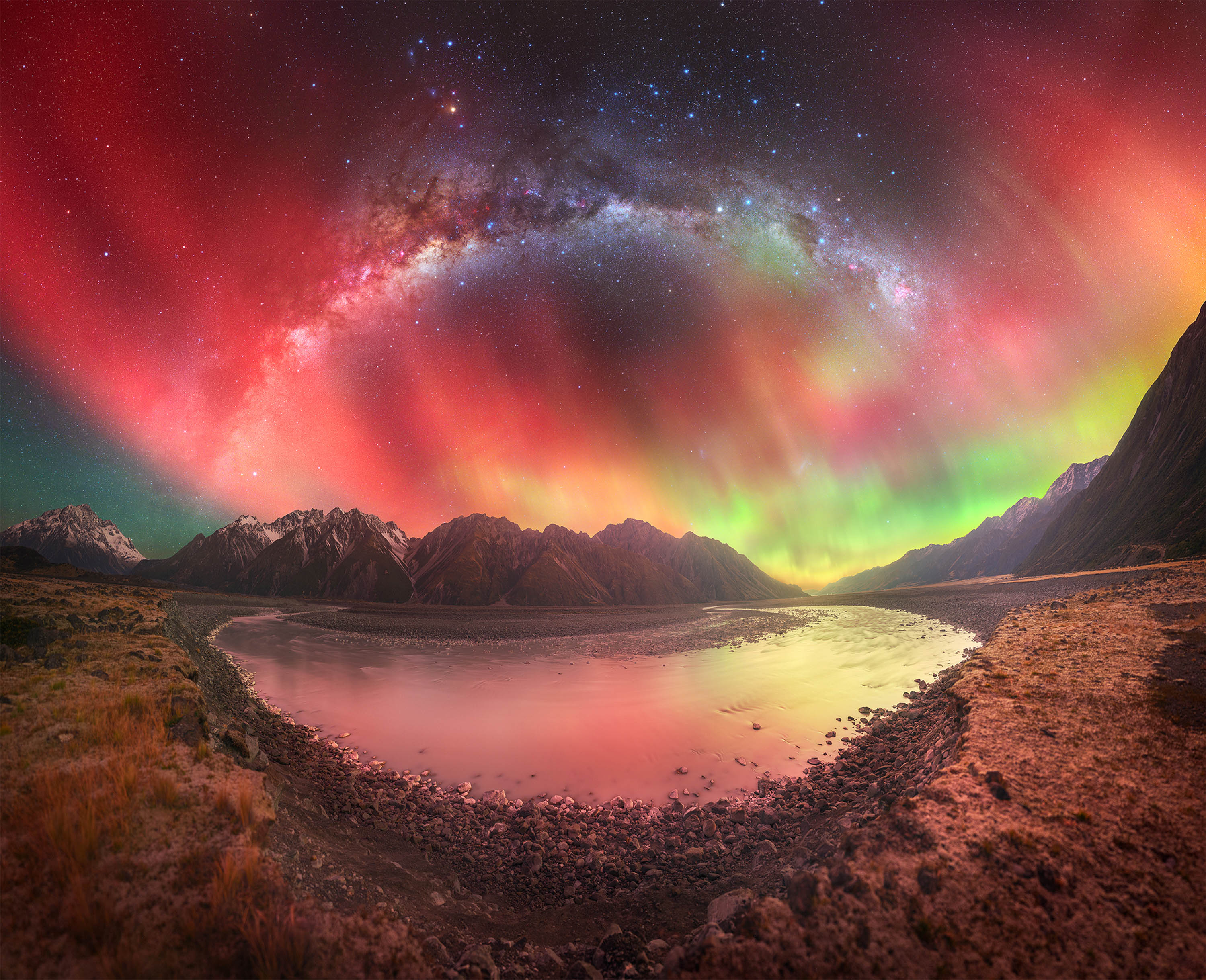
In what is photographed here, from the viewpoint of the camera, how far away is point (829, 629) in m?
38.2

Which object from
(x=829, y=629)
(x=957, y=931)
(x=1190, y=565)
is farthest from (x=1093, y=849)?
(x=1190, y=565)

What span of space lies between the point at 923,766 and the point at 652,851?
494 cm

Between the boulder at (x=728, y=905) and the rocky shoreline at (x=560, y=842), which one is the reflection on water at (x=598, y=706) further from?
the boulder at (x=728, y=905)

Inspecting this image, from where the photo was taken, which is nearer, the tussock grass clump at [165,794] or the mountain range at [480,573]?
the tussock grass clump at [165,794]

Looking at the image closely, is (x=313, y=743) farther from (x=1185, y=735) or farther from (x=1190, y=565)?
(x=1190, y=565)

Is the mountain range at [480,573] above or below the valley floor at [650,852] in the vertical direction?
below

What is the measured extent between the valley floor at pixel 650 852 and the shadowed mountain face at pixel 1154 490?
74.8m

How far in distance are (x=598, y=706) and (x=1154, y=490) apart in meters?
122

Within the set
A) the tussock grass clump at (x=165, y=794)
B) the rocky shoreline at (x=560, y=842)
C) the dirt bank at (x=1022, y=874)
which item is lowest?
the rocky shoreline at (x=560, y=842)

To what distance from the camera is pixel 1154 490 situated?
258ft

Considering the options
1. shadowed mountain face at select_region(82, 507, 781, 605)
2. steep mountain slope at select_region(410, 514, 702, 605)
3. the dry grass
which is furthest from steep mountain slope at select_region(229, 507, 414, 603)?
the dry grass

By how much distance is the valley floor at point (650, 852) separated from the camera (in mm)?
3492

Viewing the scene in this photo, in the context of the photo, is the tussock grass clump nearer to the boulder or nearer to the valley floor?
the valley floor

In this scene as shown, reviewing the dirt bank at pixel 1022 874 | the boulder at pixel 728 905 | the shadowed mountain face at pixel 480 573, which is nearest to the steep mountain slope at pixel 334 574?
the shadowed mountain face at pixel 480 573
